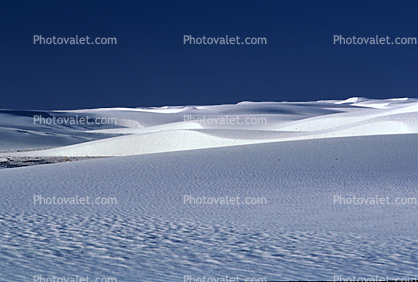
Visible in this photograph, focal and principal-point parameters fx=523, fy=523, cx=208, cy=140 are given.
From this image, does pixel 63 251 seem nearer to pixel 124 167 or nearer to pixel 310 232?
pixel 310 232

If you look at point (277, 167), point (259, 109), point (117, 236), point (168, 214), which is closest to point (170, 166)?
point (277, 167)

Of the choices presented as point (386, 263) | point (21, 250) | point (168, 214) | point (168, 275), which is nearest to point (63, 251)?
point (21, 250)

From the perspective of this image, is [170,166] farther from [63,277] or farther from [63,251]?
[63,277]

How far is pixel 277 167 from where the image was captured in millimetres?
10578

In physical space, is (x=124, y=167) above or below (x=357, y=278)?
above

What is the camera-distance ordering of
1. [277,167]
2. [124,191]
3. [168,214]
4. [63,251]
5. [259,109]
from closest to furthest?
1. [63,251]
2. [168,214]
3. [124,191]
4. [277,167]
5. [259,109]

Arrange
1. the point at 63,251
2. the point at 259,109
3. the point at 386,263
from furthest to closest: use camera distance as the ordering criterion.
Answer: the point at 259,109 → the point at 63,251 → the point at 386,263

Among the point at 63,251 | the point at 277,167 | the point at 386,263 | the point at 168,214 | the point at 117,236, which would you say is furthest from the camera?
the point at 277,167

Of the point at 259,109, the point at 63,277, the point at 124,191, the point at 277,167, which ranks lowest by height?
the point at 63,277

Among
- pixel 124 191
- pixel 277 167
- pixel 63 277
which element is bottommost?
pixel 63 277

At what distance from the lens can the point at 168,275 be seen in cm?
425

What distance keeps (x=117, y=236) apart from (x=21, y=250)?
3.28ft

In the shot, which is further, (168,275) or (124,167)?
(124,167)

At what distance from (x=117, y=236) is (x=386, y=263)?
2.70 meters
